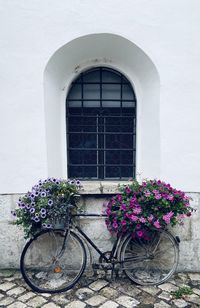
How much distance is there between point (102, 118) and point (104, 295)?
226 centimetres

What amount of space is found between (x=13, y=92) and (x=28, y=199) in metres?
1.31

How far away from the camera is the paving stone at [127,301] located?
115 inches

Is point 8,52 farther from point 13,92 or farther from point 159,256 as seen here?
point 159,256

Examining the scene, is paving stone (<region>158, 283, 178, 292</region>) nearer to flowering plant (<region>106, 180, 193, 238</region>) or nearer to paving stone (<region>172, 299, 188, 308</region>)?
paving stone (<region>172, 299, 188, 308</region>)

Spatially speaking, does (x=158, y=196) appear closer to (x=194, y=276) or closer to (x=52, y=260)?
(x=194, y=276)

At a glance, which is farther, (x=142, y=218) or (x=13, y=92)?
(x=13, y=92)

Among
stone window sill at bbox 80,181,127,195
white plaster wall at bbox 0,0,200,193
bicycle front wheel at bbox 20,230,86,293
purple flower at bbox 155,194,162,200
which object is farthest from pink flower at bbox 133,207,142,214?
bicycle front wheel at bbox 20,230,86,293

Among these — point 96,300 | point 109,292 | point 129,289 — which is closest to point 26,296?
point 96,300

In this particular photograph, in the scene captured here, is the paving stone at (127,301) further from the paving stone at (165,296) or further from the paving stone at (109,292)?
the paving stone at (165,296)

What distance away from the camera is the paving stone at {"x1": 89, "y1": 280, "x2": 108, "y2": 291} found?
323cm

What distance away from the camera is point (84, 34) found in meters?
3.34

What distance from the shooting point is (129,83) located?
3979 mm

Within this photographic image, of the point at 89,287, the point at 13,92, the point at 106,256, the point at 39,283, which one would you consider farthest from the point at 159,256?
the point at 13,92

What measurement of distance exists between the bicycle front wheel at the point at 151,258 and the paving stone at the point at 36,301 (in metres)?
0.98
